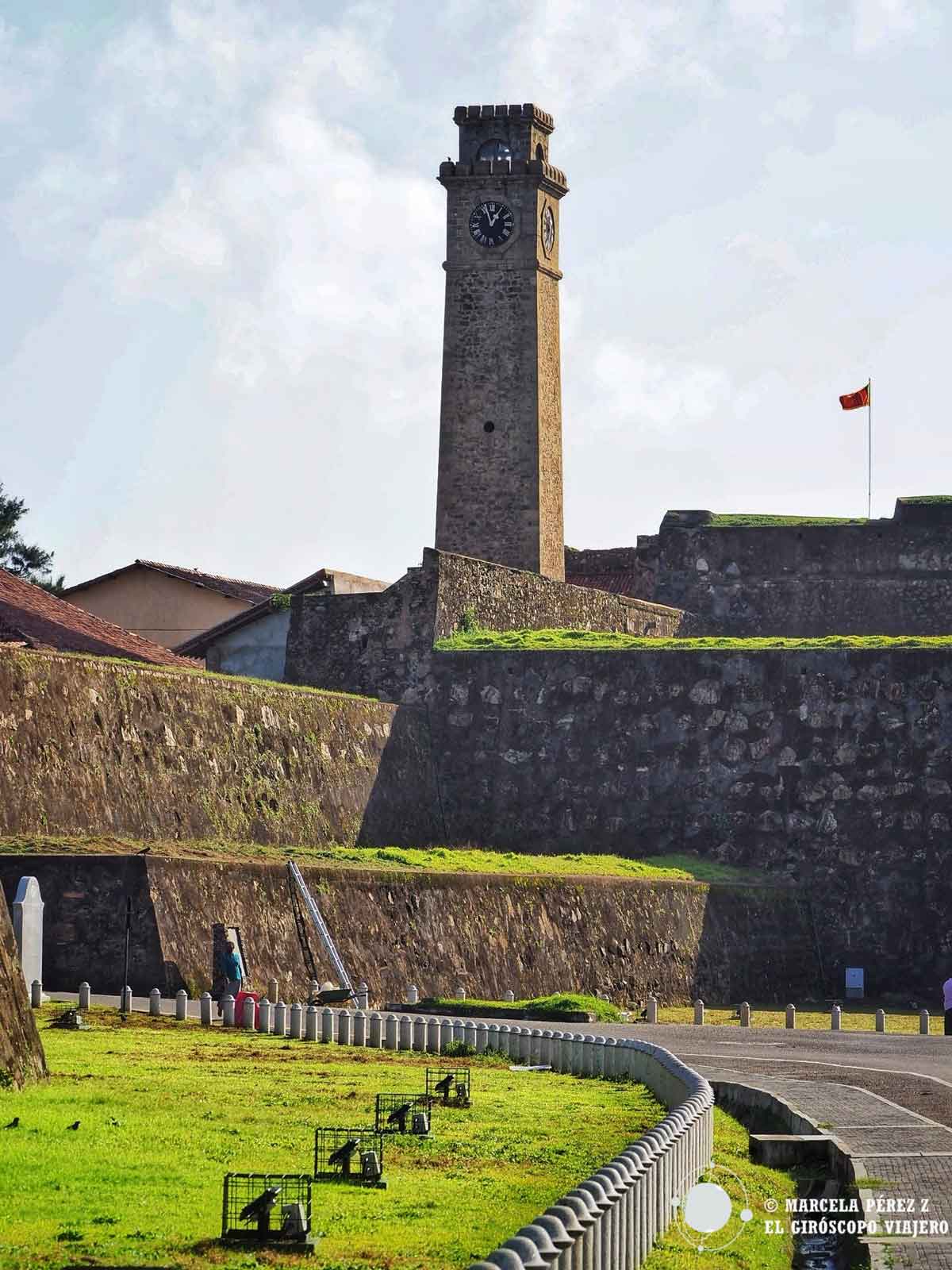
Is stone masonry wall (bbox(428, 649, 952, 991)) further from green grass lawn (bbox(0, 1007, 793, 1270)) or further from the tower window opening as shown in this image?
green grass lawn (bbox(0, 1007, 793, 1270))

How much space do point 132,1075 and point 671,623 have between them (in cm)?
3420

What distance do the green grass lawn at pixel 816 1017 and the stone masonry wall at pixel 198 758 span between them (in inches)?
Result: 251

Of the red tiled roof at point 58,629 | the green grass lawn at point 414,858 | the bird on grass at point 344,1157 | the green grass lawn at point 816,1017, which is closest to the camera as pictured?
the bird on grass at point 344,1157

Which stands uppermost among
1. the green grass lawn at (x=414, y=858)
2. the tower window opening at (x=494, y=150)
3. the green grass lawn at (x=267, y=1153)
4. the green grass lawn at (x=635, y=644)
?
the tower window opening at (x=494, y=150)

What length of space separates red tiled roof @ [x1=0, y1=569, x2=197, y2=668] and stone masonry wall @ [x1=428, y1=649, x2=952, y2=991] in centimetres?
607

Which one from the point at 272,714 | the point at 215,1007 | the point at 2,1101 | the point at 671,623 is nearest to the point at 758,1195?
the point at 2,1101

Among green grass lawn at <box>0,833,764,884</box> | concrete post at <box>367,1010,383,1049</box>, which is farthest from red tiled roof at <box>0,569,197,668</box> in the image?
concrete post at <box>367,1010,383,1049</box>

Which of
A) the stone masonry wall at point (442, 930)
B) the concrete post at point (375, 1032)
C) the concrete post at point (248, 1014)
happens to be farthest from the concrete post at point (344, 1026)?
the stone masonry wall at point (442, 930)

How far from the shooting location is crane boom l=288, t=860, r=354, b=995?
32.2 m

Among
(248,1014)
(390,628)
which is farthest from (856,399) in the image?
(248,1014)

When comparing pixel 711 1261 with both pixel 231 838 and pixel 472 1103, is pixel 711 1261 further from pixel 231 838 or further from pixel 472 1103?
pixel 231 838

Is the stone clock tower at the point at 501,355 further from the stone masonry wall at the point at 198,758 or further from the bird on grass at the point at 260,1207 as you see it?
the bird on grass at the point at 260,1207

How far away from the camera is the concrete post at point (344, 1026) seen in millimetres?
27078

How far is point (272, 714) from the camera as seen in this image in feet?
126
